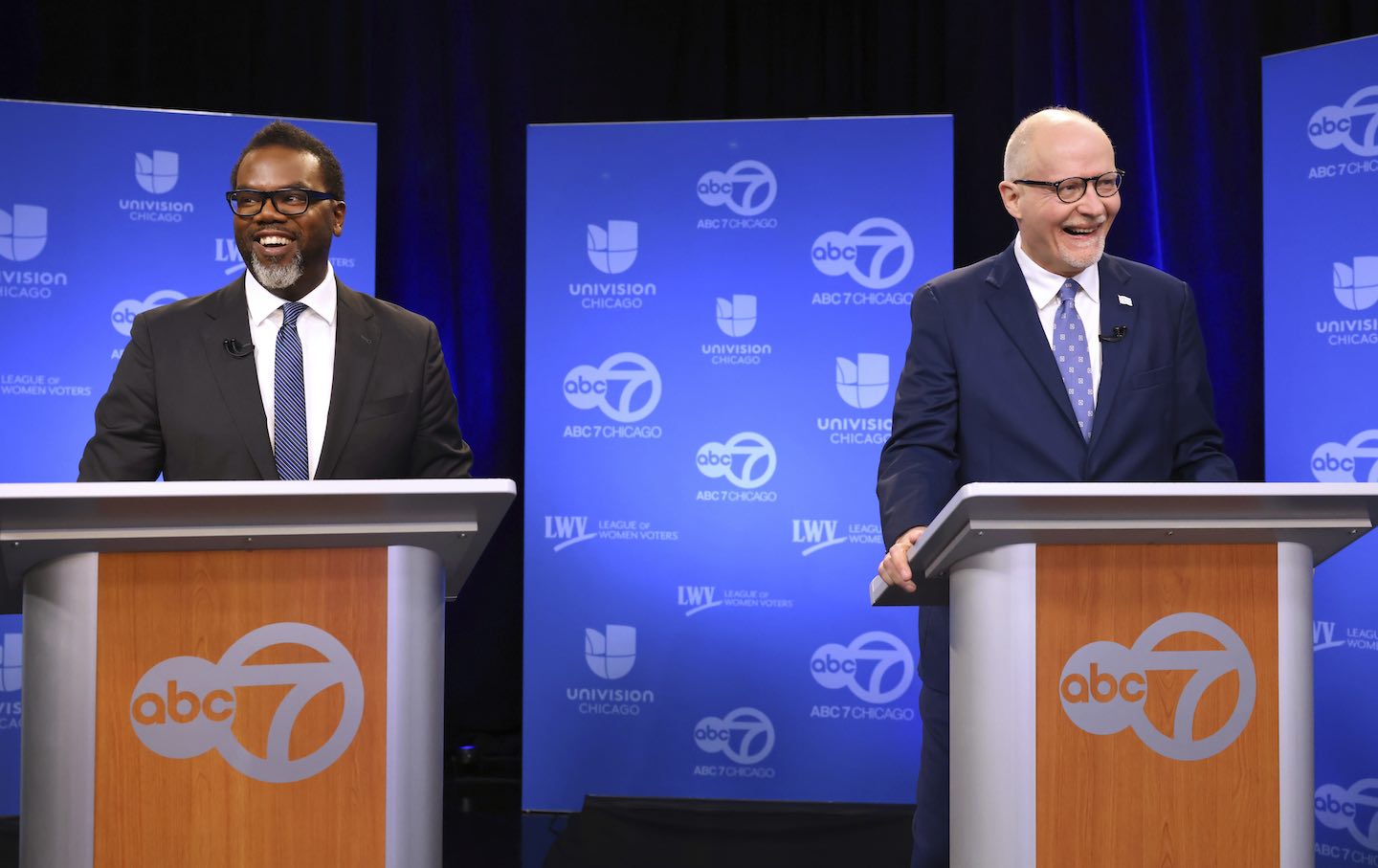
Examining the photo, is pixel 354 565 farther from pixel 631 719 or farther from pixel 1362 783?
pixel 1362 783

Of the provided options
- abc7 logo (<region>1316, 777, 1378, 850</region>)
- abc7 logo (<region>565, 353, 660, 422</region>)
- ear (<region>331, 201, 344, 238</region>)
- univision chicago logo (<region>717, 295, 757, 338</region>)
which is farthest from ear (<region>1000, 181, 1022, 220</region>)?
abc7 logo (<region>1316, 777, 1378, 850</region>)

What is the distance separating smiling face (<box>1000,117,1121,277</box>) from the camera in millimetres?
2471

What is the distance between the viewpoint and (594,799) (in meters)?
4.57

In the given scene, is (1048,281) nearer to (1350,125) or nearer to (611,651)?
(1350,125)

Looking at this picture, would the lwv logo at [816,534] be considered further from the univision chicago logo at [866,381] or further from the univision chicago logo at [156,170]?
the univision chicago logo at [156,170]

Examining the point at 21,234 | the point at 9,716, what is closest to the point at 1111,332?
the point at 21,234

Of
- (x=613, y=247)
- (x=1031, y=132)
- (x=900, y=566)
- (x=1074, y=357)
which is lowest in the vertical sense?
(x=900, y=566)

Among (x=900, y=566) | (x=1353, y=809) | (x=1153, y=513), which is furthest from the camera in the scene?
(x=1353, y=809)

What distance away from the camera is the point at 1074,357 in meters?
2.47

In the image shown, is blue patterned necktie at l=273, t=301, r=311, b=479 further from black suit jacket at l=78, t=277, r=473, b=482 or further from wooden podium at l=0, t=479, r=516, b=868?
wooden podium at l=0, t=479, r=516, b=868

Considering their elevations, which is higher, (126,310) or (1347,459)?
(126,310)

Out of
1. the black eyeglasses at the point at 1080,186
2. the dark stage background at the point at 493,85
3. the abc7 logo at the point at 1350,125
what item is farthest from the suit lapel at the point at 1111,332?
the dark stage background at the point at 493,85

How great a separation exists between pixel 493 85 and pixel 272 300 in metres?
3.15

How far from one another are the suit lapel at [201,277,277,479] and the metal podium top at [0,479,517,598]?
29.9 inches
